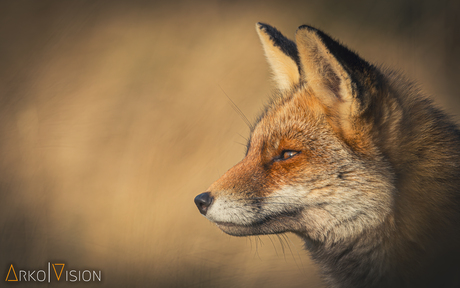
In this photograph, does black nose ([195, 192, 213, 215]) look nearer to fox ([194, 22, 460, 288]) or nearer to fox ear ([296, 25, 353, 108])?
fox ([194, 22, 460, 288])

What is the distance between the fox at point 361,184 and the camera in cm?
128

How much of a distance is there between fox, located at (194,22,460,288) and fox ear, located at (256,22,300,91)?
439 millimetres

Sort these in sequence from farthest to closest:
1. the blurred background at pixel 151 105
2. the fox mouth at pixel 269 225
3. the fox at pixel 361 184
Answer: the blurred background at pixel 151 105, the fox mouth at pixel 269 225, the fox at pixel 361 184

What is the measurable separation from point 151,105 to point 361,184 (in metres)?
1.92

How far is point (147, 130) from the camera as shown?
270 cm

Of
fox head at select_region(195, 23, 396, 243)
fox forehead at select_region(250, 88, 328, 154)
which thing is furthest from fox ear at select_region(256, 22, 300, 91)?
fox head at select_region(195, 23, 396, 243)

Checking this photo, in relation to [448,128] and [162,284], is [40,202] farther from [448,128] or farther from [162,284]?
[448,128]

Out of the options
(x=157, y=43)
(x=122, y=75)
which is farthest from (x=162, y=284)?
(x=157, y=43)

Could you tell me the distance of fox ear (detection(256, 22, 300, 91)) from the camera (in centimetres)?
177

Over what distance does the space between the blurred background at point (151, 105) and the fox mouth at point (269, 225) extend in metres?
1.08

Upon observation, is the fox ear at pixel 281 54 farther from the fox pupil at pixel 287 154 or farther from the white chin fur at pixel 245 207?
the white chin fur at pixel 245 207

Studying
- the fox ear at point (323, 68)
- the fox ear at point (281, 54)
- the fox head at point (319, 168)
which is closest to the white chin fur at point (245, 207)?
the fox head at point (319, 168)

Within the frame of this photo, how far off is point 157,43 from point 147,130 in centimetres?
75

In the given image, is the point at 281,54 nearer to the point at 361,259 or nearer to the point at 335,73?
the point at 335,73
